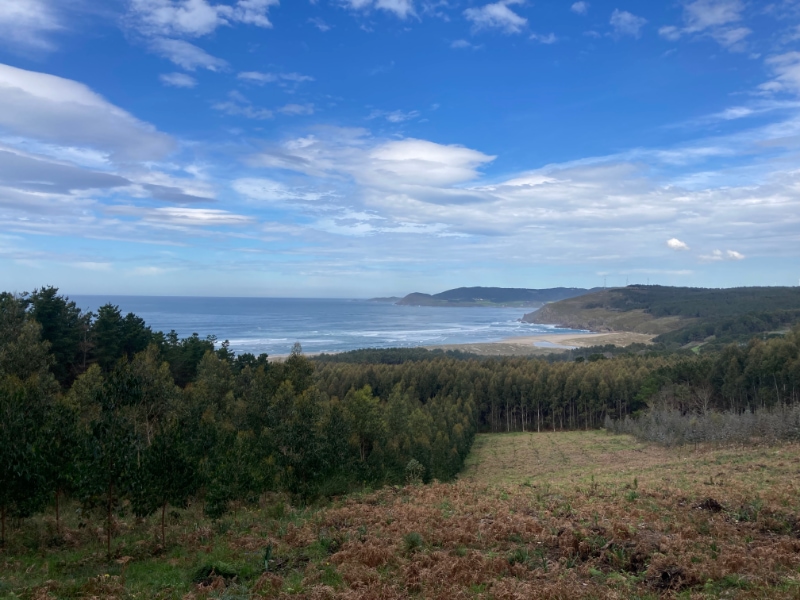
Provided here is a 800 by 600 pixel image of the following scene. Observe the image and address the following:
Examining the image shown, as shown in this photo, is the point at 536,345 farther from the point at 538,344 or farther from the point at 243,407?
the point at 243,407

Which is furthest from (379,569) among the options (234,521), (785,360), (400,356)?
(400,356)

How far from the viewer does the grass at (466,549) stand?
7.46 m

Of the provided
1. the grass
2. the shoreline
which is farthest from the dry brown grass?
the shoreline

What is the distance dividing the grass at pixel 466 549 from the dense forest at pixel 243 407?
1.52 m

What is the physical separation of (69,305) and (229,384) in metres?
16.0

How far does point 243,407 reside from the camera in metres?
24.8

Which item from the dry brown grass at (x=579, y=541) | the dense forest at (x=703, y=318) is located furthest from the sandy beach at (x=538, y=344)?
the dry brown grass at (x=579, y=541)

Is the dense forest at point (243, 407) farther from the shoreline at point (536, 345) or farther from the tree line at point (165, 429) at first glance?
the shoreline at point (536, 345)

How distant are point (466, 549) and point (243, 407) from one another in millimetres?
18210

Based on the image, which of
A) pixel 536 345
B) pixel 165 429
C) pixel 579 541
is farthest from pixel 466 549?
pixel 536 345

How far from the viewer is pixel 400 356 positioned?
84.1 metres

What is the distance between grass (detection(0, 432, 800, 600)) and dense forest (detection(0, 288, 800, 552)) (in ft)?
4.99

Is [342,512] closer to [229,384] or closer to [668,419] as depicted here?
Result: [229,384]

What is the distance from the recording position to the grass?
746 cm
